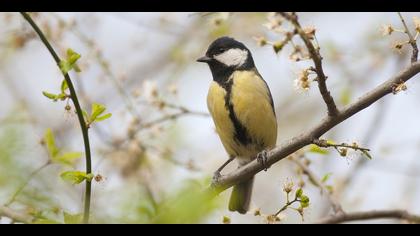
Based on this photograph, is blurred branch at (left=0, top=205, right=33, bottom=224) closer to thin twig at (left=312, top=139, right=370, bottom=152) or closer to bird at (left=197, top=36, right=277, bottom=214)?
thin twig at (left=312, top=139, right=370, bottom=152)

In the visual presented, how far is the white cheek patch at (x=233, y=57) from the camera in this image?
3.94 metres

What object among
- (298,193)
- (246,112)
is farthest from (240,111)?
(298,193)

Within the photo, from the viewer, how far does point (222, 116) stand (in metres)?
3.60

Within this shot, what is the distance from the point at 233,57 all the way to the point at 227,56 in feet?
0.13

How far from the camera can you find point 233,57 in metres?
3.99

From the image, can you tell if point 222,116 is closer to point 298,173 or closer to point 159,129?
point 159,129

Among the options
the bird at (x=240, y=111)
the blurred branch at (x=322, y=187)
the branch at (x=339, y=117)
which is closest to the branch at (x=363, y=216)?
the blurred branch at (x=322, y=187)

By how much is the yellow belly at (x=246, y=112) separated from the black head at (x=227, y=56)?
146mm

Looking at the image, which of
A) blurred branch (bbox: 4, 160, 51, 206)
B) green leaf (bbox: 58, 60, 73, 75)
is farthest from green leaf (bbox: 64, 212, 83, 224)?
green leaf (bbox: 58, 60, 73, 75)

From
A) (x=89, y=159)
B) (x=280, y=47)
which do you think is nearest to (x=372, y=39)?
(x=280, y=47)

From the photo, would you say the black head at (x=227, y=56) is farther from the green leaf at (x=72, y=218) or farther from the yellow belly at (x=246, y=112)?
the green leaf at (x=72, y=218)

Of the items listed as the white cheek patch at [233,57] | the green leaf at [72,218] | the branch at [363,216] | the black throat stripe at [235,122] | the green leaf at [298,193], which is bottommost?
the green leaf at [72,218]

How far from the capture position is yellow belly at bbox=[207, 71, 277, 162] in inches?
142

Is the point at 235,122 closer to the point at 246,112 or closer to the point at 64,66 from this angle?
the point at 246,112
